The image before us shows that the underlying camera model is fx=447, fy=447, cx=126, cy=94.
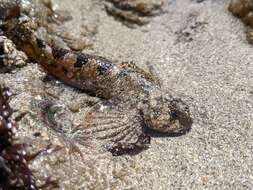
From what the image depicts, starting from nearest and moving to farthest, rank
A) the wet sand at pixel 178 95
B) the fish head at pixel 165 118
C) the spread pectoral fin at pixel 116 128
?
the wet sand at pixel 178 95
the spread pectoral fin at pixel 116 128
the fish head at pixel 165 118

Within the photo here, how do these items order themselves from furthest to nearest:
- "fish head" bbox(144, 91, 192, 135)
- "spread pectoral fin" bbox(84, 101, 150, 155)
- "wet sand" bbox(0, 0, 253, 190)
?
"fish head" bbox(144, 91, 192, 135), "spread pectoral fin" bbox(84, 101, 150, 155), "wet sand" bbox(0, 0, 253, 190)

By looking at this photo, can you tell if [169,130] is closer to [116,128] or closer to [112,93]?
[116,128]

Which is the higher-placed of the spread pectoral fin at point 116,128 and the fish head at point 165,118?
the fish head at point 165,118

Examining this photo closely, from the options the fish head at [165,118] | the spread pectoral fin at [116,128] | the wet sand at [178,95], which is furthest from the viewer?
the fish head at [165,118]

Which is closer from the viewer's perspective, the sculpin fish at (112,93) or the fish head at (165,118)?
the sculpin fish at (112,93)

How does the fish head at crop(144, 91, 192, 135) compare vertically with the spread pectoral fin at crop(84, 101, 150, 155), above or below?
above

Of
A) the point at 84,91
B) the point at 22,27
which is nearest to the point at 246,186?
the point at 84,91

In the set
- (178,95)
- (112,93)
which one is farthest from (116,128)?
(178,95)
